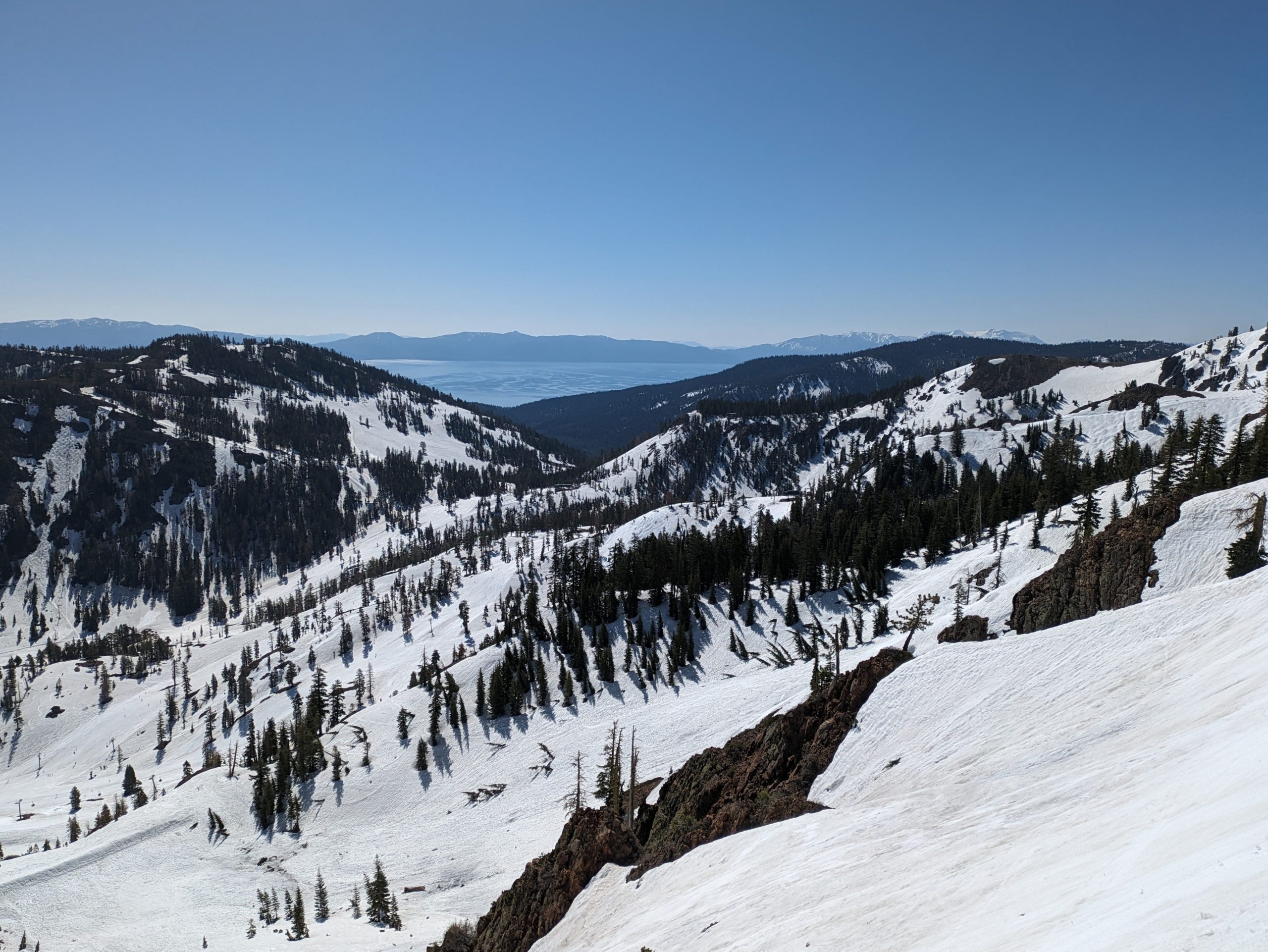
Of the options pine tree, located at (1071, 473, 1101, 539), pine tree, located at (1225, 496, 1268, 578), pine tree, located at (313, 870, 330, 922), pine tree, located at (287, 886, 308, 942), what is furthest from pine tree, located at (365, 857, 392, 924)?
pine tree, located at (1071, 473, 1101, 539)

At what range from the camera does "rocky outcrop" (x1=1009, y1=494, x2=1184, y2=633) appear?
42.4m

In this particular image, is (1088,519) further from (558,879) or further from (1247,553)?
(558,879)

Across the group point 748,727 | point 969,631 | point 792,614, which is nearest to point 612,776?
point 748,727

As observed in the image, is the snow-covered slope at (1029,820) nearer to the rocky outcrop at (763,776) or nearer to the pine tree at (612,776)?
the rocky outcrop at (763,776)

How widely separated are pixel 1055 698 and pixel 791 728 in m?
15.0

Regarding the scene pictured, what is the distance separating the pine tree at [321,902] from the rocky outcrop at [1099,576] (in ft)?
257

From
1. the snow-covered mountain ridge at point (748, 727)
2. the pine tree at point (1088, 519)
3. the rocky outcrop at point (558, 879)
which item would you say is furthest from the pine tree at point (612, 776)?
the pine tree at point (1088, 519)

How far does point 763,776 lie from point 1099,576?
101 feet

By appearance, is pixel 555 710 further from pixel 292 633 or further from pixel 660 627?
pixel 292 633

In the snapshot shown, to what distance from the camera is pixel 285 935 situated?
6109cm

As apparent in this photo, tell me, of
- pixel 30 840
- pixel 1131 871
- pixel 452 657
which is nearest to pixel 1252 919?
pixel 1131 871

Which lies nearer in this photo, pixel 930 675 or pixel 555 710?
pixel 930 675

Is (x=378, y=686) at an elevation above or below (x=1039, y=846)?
below

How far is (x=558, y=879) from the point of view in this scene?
35781 millimetres
